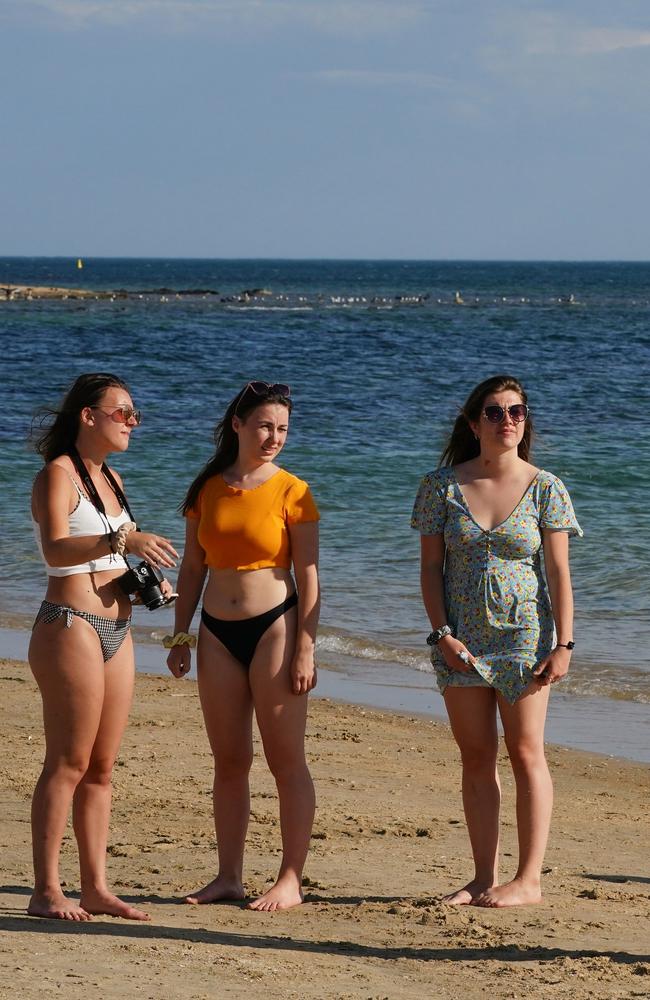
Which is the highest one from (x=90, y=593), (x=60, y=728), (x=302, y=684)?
(x=90, y=593)

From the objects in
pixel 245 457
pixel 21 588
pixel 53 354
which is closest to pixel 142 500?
pixel 21 588

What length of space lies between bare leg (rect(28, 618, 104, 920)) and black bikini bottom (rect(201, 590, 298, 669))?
47 centimetres

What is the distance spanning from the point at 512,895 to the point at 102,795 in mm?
1484

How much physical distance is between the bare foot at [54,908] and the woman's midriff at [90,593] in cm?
96

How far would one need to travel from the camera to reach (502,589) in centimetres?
480

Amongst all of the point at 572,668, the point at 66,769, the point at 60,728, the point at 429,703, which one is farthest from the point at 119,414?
the point at 572,668

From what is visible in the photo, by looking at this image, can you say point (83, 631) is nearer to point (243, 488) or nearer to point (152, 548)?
point (152, 548)

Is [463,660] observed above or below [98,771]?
above

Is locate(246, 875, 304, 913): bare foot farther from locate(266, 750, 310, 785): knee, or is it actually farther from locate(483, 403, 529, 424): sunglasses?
locate(483, 403, 529, 424): sunglasses

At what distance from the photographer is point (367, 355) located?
3662cm

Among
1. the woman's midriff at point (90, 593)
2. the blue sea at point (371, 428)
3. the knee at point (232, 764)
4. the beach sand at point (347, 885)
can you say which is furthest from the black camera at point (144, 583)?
the blue sea at point (371, 428)

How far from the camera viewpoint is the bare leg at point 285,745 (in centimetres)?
475

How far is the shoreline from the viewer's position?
758cm

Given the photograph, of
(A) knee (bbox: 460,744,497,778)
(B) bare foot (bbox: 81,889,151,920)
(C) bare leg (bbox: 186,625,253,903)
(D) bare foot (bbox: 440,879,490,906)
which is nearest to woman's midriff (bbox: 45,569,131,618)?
(C) bare leg (bbox: 186,625,253,903)
